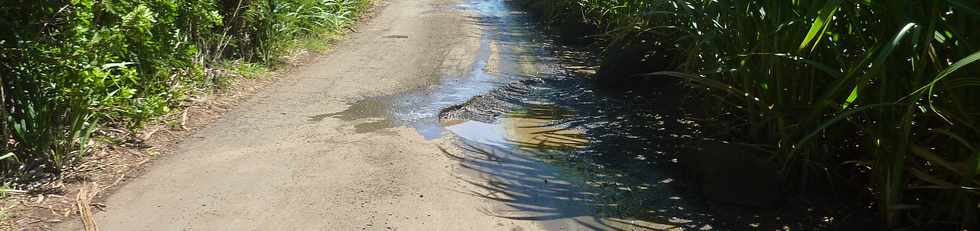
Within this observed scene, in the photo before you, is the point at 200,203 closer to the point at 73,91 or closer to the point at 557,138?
the point at 73,91

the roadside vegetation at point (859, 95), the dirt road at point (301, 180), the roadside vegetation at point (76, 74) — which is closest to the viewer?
the roadside vegetation at point (859, 95)

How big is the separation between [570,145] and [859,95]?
2.19 metres

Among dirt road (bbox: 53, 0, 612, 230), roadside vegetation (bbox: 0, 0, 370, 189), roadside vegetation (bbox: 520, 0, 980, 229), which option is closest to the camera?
roadside vegetation (bbox: 520, 0, 980, 229)

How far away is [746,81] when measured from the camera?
4758 millimetres

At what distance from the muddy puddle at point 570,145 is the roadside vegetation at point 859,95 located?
13.7 inches

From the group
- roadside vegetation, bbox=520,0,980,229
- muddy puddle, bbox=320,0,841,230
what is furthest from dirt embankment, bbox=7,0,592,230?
roadside vegetation, bbox=520,0,980,229

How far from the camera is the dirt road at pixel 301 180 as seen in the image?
416 centimetres

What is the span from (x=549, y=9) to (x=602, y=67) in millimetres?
6661

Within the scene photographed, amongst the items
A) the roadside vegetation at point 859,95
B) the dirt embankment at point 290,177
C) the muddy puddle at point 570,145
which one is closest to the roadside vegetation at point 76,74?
the dirt embankment at point 290,177

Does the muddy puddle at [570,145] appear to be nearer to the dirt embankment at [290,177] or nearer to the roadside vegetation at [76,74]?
the dirt embankment at [290,177]

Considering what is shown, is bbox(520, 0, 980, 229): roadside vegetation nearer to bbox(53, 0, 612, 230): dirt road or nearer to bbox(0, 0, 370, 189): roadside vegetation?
bbox(53, 0, 612, 230): dirt road

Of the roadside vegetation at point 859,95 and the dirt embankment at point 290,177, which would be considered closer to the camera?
the roadside vegetation at point 859,95

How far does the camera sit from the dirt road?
4.16 meters

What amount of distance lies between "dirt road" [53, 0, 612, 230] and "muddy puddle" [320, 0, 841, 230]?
0.62ft
